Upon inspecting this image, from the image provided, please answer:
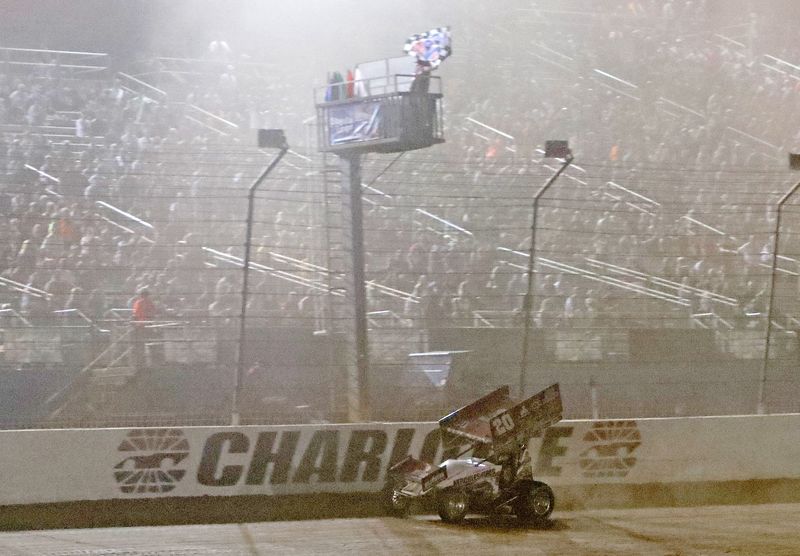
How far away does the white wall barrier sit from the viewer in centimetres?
704

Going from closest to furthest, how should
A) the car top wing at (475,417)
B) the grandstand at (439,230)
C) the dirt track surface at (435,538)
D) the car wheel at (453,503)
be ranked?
the dirt track surface at (435,538), the car wheel at (453,503), the car top wing at (475,417), the grandstand at (439,230)

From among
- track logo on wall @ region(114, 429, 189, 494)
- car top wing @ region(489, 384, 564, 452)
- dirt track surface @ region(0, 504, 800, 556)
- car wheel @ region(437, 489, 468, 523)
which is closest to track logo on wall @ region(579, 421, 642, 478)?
dirt track surface @ region(0, 504, 800, 556)

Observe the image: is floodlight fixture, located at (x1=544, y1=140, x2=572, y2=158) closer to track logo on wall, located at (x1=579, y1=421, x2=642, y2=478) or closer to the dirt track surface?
track logo on wall, located at (x1=579, y1=421, x2=642, y2=478)

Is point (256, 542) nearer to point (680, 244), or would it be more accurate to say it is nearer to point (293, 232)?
point (293, 232)

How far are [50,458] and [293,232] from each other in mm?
8045

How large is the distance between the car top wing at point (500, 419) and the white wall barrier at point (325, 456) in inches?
34.5

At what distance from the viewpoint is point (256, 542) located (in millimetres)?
6141

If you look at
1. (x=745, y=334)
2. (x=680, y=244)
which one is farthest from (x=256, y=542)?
(x=680, y=244)

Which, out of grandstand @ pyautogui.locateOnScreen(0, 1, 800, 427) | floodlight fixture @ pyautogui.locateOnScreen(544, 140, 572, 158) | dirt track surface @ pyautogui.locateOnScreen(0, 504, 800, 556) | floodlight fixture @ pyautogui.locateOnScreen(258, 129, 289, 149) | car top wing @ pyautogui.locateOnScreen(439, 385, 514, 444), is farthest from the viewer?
grandstand @ pyautogui.locateOnScreen(0, 1, 800, 427)

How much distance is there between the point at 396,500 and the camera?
280 inches

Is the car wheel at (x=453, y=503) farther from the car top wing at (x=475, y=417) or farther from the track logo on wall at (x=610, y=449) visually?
the track logo on wall at (x=610, y=449)

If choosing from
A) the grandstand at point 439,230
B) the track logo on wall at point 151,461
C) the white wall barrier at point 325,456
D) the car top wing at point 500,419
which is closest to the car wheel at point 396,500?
the white wall barrier at point 325,456

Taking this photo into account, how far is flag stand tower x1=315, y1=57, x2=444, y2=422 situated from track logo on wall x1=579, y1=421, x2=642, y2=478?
1820 millimetres

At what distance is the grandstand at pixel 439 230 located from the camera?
997cm
